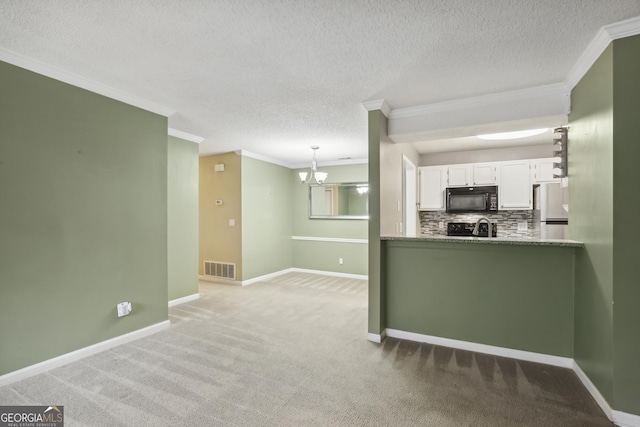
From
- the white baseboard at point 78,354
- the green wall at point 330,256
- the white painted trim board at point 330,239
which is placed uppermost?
the white painted trim board at point 330,239

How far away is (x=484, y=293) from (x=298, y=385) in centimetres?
192

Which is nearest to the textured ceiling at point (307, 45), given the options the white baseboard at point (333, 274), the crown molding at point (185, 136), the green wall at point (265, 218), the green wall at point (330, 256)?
the crown molding at point (185, 136)

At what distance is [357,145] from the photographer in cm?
498

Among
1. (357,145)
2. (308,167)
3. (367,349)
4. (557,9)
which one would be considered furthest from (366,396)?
(308,167)

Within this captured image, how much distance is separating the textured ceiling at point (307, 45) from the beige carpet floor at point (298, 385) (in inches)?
98.2

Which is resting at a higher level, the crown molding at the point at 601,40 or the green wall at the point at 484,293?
the crown molding at the point at 601,40

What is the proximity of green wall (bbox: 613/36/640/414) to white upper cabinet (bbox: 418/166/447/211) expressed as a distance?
135 inches


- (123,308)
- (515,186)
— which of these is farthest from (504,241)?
(123,308)

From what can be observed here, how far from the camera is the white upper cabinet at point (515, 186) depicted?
4730 millimetres

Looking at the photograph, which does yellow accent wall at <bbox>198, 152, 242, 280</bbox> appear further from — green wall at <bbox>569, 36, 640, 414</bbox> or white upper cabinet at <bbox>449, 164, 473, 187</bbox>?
green wall at <bbox>569, 36, 640, 414</bbox>

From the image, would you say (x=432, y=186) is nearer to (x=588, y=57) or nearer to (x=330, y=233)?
(x=330, y=233)

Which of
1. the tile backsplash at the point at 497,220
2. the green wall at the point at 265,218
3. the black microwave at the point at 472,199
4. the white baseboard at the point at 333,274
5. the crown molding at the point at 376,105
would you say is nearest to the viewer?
the crown molding at the point at 376,105

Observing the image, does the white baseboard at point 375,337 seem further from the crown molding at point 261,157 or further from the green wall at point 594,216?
the crown molding at point 261,157

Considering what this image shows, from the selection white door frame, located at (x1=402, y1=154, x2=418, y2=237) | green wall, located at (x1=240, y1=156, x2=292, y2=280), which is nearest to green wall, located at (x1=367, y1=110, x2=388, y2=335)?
white door frame, located at (x1=402, y1=154, x2=418, y2=237)
